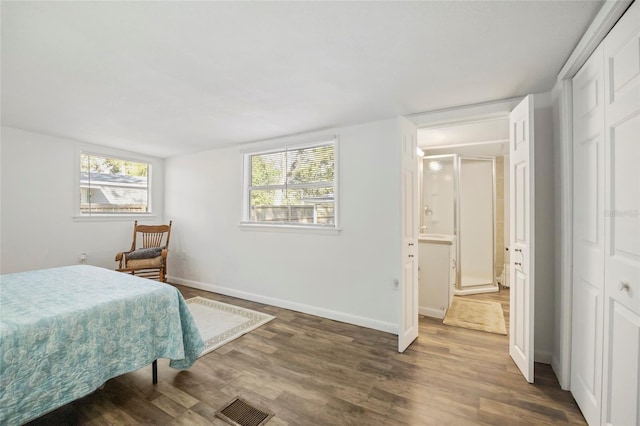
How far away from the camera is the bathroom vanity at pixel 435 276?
3287mm

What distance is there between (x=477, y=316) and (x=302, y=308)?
2.14m

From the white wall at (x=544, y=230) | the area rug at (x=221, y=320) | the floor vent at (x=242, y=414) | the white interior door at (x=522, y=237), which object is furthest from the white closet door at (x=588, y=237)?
the area rug at (x=221, y=320)

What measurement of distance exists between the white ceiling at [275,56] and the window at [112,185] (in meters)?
1.19

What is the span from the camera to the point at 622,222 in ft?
4.27

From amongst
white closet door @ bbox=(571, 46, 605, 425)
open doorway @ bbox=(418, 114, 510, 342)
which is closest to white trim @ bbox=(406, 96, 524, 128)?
white closet door @ bbox=(571, 46, 605, 425)

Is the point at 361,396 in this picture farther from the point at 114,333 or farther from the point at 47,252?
the point at 47,252

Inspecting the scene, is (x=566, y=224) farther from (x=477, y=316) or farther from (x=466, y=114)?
(x=477, y=316)

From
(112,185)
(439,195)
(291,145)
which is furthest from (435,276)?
(112,185)

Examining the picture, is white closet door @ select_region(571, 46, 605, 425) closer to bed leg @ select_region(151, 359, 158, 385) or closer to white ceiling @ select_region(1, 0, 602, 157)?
white ceiling @ select_region(1, 0, 602, 157)

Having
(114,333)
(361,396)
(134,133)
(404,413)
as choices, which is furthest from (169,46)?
(404,413)

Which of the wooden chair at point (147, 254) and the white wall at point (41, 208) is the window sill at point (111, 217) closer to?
the white wall at point (41, 208)

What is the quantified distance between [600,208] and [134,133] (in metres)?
4.51

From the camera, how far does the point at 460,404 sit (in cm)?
177

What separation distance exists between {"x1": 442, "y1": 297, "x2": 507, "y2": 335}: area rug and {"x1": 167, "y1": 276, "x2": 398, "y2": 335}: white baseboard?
31.6 inches
